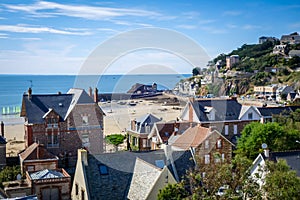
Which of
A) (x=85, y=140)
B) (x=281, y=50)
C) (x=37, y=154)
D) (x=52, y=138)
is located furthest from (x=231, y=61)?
(x=37, y=154)

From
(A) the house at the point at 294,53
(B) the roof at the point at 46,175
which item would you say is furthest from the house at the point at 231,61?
(B) the roof at the point at 46,175

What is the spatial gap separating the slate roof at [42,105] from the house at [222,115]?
1121 cm

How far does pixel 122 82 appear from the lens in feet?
62.6

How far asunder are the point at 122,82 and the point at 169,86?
283 cm

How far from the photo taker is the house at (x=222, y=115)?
39.3m

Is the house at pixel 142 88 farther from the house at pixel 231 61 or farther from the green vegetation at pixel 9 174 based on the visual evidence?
the house at pixel 231 61

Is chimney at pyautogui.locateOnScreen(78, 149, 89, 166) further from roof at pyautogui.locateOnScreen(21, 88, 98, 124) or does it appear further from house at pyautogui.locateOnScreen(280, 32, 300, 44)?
house at pyautogui.locateOnScreen(280, 32, 300, 44)

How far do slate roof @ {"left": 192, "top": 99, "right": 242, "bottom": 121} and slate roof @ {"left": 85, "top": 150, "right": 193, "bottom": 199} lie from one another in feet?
58.1

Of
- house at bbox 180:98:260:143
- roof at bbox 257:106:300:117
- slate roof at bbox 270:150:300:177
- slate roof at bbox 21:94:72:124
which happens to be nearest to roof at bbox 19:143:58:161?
slate roof at bbox 21:94:72:124

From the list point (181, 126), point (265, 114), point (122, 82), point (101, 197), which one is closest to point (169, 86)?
point (122, 82)

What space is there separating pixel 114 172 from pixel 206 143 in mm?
7562

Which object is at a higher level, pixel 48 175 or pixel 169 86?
pixel 169 86

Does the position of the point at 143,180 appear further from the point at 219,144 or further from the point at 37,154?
the point at 37,154

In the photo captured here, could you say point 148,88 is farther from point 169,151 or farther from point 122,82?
point 169,151
